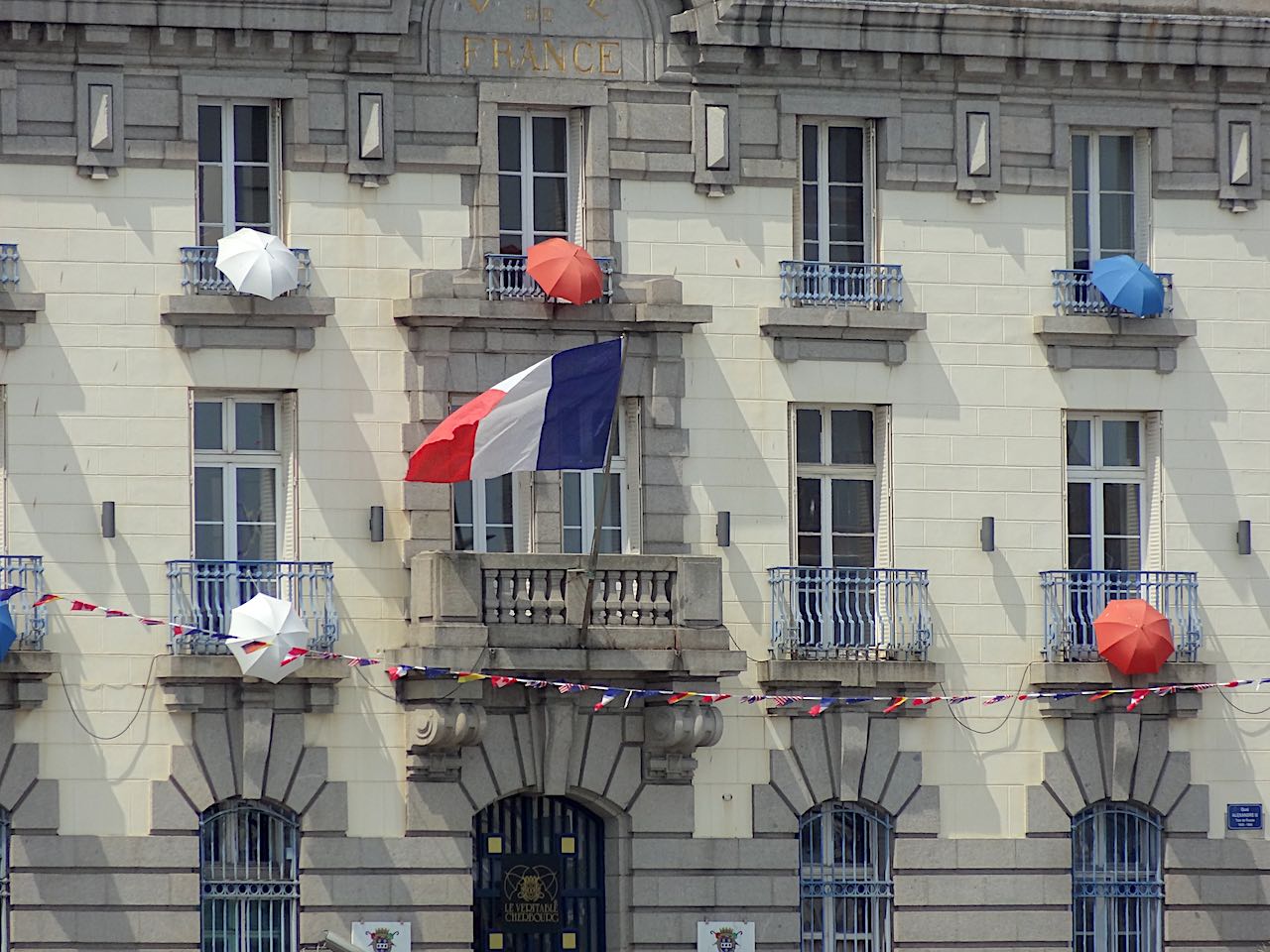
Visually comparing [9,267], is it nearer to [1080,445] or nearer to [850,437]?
[850,437]

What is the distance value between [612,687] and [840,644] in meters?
2.78

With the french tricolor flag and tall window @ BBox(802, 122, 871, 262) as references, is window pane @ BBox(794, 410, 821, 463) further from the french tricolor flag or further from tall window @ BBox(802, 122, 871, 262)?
the french tricolor flag

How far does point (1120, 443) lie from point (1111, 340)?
1.21 metres

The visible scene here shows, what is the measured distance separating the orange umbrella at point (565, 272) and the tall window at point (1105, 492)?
19.3 feet

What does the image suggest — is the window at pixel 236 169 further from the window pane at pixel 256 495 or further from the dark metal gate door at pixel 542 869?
the dark metal gate door at pixel 542 869

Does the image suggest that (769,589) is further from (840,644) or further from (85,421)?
(85,421)

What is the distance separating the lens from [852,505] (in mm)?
38188

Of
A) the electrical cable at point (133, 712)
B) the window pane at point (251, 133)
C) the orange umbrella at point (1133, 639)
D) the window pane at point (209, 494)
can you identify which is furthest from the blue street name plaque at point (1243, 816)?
the window pane at point (251, 133)

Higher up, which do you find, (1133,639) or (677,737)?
(1133,639)

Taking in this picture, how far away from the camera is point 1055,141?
127 feet

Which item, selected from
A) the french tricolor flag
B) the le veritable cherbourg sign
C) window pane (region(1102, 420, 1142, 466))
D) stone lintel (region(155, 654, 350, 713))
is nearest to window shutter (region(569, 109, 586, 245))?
the le veritable cherbourg sign

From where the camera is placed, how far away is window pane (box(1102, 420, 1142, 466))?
38.8 metres

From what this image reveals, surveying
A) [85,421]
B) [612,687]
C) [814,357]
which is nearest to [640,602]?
[612,687]

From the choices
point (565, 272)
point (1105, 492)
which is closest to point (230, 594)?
point (565, 272)
